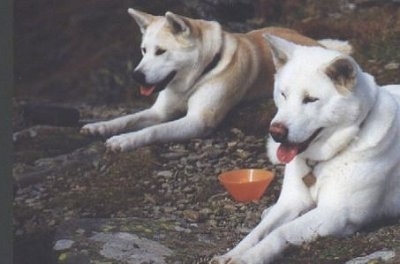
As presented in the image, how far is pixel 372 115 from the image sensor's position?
121 inches

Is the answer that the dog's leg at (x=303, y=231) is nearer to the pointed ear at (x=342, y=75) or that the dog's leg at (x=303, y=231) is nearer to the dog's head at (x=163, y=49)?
the pointed ear at (x=342, y=75)

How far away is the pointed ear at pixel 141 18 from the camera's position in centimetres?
360

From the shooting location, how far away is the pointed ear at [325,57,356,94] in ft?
9.70

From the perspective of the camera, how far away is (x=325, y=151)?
3098 mm

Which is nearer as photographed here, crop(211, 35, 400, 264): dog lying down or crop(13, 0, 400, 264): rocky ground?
crop(211, 35, 400, 264): dog lying down

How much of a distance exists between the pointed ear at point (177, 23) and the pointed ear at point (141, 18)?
0.07 m

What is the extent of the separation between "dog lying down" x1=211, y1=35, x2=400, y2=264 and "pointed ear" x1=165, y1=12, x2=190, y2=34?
617 mm

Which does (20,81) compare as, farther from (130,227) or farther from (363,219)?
(363,219)

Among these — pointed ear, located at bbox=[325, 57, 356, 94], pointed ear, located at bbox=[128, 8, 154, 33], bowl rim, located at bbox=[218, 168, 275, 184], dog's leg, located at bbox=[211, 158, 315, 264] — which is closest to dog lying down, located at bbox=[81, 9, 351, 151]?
pointed ear, located at bbox=[128, 8, 154, 33]

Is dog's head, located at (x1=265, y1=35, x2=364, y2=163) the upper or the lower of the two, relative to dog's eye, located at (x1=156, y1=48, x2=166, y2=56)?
upper

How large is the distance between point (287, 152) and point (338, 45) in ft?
1.92

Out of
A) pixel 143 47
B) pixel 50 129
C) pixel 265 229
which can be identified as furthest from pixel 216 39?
pixel 265 229

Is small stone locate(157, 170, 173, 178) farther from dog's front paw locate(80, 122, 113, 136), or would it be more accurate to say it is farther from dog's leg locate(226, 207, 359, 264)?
dog's leg locate(226, 207, 359, 264)

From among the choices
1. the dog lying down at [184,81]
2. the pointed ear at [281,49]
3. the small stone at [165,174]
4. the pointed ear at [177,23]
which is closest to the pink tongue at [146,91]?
the dog lying down at [184,81]
